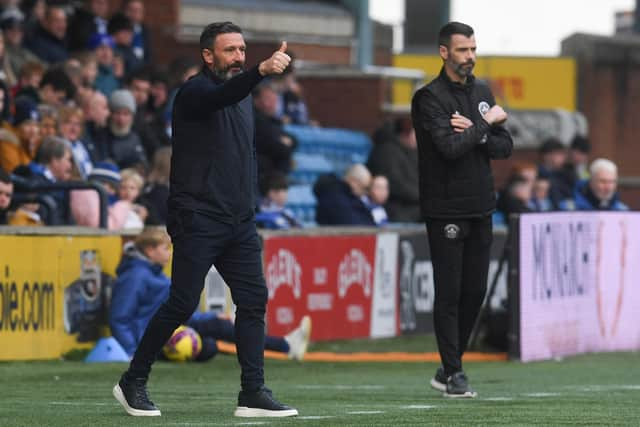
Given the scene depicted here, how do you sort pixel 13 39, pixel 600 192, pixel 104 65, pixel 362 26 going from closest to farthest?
pixel 600 192 → pixel 13 39 → pixel 104 65 → pixel 362 26

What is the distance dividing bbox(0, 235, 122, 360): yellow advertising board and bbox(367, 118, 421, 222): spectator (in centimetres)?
710

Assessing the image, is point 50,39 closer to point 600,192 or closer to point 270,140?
point 270,140

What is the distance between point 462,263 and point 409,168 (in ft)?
36.7

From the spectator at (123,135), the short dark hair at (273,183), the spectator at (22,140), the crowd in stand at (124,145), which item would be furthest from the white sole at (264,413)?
the short dark hair at (273,183)

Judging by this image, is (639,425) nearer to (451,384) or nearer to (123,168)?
(451,384)

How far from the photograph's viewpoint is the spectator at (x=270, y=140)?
21.3 m

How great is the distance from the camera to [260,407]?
10.1 metres

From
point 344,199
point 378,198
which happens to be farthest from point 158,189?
point 378,198

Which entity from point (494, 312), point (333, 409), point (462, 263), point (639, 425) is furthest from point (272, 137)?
point (639, 425)

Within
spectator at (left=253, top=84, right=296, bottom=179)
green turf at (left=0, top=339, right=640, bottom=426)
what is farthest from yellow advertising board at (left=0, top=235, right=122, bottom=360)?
spectator at (left=253, top=84, right=296, bottom=179)

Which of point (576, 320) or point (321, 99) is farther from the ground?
point (321, 99)

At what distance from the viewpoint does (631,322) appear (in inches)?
762

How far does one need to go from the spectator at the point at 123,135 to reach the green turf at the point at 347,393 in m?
3.16

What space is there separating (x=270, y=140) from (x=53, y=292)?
246 inches
